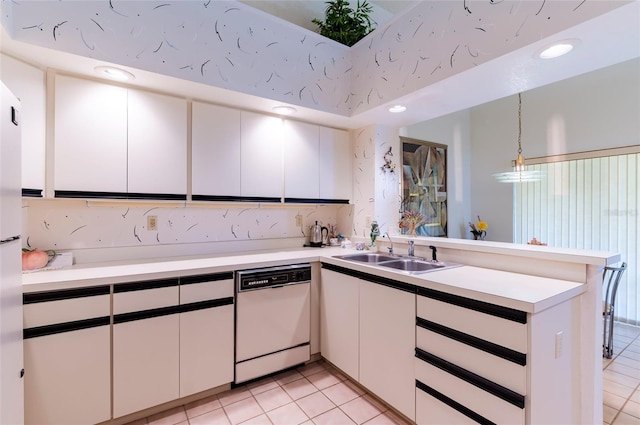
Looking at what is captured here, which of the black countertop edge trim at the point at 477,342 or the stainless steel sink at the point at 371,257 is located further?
the stainless steel sink at the point at 371,257

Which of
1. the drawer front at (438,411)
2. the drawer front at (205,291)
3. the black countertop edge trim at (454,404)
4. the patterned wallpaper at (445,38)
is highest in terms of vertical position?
the patterned wallpaper at (445,38)

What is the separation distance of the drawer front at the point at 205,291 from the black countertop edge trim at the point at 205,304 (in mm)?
21

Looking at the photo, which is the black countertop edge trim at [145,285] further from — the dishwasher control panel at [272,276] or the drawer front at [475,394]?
the drawer front at [475,394]

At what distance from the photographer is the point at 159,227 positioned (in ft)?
8.09

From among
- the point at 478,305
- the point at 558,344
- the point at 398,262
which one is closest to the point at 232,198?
the point at 398,262

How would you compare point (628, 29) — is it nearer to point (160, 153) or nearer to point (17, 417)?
point (160, 153)

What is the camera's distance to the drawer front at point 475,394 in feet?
4.21

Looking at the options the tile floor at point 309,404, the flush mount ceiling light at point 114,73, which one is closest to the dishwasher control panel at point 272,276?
the tile floor at point 309,404

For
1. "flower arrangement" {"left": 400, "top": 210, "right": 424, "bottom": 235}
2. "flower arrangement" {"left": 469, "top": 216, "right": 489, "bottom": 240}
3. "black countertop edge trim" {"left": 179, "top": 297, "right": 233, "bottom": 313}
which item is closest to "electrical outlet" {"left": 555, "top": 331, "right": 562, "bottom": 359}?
"flower arrangement" {"left": 400, "top": 210, "right": 424, "bottom": 235}

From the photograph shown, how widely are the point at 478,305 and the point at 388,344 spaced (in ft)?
2.36

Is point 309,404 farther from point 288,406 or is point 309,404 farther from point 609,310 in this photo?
point 609,310

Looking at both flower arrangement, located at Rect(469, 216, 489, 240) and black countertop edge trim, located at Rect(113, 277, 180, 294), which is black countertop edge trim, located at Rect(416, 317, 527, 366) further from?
flower arrangement, located at Rect(469, 216, 489, 240)

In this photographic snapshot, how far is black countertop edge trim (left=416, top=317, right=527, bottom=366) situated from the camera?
1.27 metres

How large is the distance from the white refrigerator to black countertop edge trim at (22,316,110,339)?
0.12m
